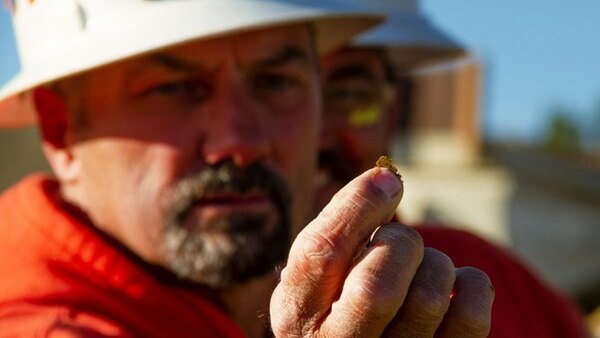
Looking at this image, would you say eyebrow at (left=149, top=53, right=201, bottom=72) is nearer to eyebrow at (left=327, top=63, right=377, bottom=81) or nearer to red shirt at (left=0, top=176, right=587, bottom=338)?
red shirt at (left=0, top=176, right=587, bottom=338)

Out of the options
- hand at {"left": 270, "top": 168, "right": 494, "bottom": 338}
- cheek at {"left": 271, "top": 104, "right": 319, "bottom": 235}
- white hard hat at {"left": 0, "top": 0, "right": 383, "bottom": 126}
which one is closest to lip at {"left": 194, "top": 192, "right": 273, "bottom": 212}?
cheek at {"left": 271, "top": 104, "right": 319, "bottom": 235}

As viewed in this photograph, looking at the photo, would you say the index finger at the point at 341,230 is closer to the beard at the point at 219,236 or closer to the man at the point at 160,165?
the man at the point at 160,165

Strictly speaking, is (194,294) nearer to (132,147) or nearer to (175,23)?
(132,147)

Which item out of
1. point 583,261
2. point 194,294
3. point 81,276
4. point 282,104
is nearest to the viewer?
point 81,276

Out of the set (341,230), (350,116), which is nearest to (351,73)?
(350,116)

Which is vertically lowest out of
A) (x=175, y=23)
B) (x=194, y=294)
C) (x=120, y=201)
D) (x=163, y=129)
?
(x=194, y=294)

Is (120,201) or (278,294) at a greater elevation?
(278,294)

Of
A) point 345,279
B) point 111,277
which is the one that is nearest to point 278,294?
point 345,279

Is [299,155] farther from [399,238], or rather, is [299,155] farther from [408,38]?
[408,38]
